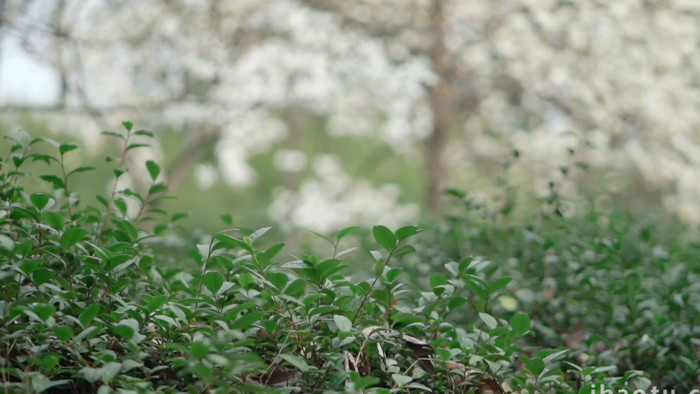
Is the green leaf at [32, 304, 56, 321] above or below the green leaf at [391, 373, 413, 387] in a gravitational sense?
above

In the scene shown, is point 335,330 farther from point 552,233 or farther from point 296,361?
point 552,233

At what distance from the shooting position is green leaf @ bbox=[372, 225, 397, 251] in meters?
1.60

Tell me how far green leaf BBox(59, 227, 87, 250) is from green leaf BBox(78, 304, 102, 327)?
0.70ft

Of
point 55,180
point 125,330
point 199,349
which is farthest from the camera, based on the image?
point 55,180

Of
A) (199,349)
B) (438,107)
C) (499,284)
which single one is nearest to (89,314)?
(199,349)

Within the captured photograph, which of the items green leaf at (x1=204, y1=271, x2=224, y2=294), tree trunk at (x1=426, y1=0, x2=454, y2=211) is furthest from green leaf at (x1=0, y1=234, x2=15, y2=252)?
tree trunk at (x1=426, y1=0, x2=454, y2=211)

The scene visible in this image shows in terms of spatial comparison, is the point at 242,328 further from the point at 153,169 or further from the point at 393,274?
the point at 153,169

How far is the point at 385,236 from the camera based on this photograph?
1.62 m

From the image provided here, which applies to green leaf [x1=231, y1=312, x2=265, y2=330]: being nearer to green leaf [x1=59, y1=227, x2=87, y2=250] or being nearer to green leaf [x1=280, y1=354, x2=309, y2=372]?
green leaf [x1=280, y1=354, x2=309, y2=372]

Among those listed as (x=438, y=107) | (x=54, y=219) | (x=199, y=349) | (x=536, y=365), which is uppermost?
(x=438, y=107)

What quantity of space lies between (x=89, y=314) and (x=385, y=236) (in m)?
0.63

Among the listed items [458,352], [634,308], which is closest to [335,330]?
[458,352]

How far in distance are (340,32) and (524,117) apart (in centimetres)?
281

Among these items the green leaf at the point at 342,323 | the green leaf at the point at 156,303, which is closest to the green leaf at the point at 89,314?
the green leaf at the point at 156,303
